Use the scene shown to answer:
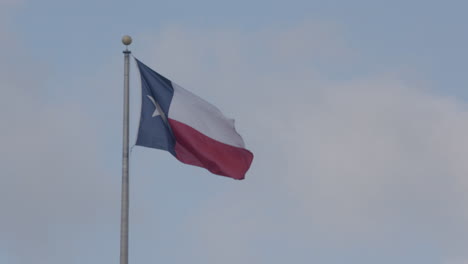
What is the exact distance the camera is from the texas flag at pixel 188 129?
29859 millimetres

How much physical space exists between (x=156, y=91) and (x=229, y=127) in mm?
2817

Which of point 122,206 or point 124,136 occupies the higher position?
point 124,136

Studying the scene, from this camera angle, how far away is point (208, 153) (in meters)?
30.9

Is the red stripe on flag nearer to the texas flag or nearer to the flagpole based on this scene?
the texas flag

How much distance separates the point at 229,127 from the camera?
105 feet

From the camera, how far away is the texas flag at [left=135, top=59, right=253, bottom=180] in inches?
1176

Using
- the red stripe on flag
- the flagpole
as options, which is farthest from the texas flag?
the flagpole

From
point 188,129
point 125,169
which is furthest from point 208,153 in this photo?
point 125,169

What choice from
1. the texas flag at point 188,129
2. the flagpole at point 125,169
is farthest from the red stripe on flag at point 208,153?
the flagpole at point 125,169

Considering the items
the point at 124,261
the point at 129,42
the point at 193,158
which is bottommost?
the point at 124,261

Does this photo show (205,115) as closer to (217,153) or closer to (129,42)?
(217,153)

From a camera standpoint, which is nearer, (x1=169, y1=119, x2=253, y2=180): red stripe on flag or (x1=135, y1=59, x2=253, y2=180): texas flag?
(x1=135, y1=59, x2=253, y2=180): texas flag

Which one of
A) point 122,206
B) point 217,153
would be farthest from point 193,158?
point 122,206

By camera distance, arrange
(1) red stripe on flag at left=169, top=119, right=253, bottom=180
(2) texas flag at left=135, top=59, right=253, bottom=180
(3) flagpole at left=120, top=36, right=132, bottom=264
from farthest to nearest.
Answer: (1) red stripe on flag at left=169, top=119, right=253, bottom=180
(2) texas flag at left=135, top=59, right=253, bottom=180
(3) flagpole at left=120, top=36, right=132, bottom=264
